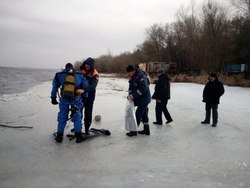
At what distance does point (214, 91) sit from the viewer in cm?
609

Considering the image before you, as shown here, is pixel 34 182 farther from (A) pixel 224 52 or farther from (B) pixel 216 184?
(A) pixel 224 52

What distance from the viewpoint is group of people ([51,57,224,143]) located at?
4.60m

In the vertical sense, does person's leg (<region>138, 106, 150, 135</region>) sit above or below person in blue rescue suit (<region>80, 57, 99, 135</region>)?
below

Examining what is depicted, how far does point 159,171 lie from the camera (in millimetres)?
3398

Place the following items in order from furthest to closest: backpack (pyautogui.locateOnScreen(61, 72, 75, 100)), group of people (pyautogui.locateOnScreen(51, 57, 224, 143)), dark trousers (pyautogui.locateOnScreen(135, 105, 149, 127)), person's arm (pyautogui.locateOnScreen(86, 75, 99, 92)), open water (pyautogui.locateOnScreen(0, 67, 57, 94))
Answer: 1. open water (pyautogui.locateOnScreen(0, 67, 57, 94))
2. dark trousers (pyautogui.locateOnScreen(135, 105, 149, 127))
3. person's arm (pyautogui.locateOnScreen(86, 75, 99, 92))
4. group of people (pyautogui.locateOnScreen(51, 57, 224, 143))
5. backpack (pyautogui.locateOnScreen(61, 72, 75, 100))

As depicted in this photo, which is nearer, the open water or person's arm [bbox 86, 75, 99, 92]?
person's arm [bbox 86, 75, 99, 92]

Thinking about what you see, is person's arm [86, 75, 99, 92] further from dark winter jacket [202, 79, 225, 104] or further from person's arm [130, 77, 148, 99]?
dark winter jacket [202, 79, 225, 104]

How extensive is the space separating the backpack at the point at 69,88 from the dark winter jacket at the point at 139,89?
131 centimetres

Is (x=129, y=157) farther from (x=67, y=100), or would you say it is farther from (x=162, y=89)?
(x=162, y=89)

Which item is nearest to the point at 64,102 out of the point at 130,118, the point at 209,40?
the point at 130,118

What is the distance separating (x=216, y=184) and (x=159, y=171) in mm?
763

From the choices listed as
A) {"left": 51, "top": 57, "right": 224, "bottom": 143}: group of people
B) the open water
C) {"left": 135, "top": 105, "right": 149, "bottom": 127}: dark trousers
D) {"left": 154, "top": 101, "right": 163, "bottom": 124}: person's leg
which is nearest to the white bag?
{"left": 51, "top": 57, "right": 224, "bottom": 143}: group of people

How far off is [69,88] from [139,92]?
4.82 ft

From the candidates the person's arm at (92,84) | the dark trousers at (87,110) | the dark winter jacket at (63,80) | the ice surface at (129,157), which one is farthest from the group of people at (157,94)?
the dark winter jacket at (63,80)
